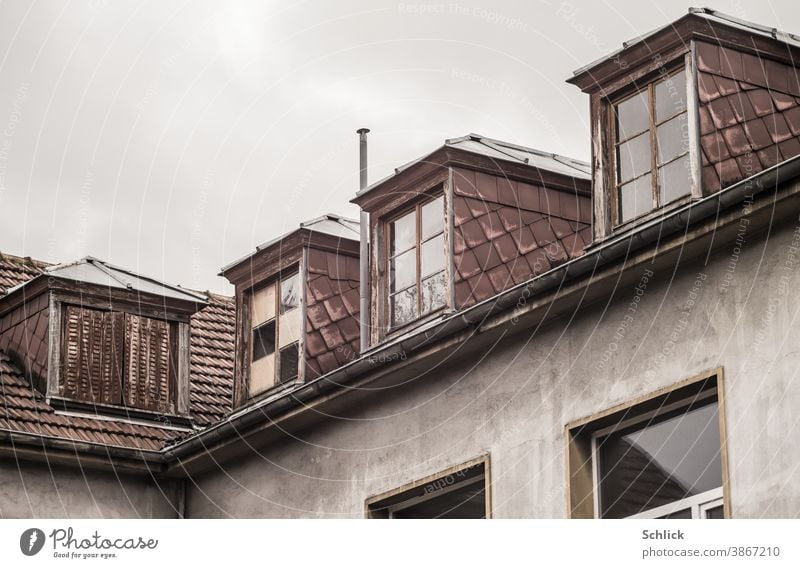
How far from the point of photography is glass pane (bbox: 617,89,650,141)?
49.0 feet

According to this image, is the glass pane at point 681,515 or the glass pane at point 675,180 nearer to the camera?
the glass pane at point 681,515

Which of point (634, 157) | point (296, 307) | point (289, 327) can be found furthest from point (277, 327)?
point (634, 157)

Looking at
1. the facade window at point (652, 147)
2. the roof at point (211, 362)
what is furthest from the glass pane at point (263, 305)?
the facade window at point (652, 147)

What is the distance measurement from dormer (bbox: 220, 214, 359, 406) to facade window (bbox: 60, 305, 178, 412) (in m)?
1.22

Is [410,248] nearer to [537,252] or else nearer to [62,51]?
[537,252]

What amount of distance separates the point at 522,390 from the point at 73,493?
5.50 metres

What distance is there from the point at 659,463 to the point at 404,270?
4.31m

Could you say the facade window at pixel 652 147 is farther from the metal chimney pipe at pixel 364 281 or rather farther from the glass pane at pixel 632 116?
the metal chimney pipe at pixel 364 281

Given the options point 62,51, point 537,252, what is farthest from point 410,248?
point 62,51

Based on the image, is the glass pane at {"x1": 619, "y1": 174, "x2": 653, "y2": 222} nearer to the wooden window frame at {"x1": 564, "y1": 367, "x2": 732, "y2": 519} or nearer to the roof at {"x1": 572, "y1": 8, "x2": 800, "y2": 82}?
the roof at {"x1": 572, "y1": 8, "x2": 800, "y2": 82}

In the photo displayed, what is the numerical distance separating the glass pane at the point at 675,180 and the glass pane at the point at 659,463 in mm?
1841

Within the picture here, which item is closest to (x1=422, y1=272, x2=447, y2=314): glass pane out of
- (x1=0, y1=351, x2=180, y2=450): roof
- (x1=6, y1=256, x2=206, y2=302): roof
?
(x1=0, y1=351, x2=180, y2=450): roof

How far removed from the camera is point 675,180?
14383 mm

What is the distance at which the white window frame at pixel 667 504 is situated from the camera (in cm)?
1295
